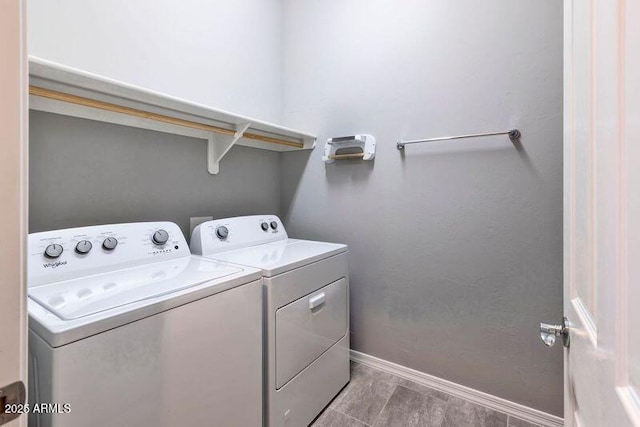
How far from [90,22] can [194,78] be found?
1.66 ft

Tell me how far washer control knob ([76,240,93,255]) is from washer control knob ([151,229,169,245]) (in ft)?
0.80

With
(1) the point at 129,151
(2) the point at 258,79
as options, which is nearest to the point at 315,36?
(2) the point at 258,79

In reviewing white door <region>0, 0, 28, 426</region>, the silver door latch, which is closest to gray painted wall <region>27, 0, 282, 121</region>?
white door <region>0, 0, 28, 426</region>

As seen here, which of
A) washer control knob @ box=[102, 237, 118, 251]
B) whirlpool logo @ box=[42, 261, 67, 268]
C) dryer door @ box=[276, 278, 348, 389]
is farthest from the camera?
dryer door @ box=[276, 278, 348, 389]

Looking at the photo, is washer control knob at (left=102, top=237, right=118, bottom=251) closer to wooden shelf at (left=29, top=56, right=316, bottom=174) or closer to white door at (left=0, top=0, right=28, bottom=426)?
wooden shelf at (left=29, top=56, right=316, bottom=174)

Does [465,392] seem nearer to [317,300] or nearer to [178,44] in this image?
[317,300]

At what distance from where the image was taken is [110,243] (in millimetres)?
1153

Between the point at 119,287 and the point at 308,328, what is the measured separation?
817mm

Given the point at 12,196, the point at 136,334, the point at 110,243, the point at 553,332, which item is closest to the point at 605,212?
the point at 553,332

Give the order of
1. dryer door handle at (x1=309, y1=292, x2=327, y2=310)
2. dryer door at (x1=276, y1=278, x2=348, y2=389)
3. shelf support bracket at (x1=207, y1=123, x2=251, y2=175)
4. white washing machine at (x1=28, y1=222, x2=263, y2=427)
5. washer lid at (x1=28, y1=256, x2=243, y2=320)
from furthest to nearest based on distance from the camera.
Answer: shelf support bracket at (x1=207, y1=123, x2=251, y2=175) → dryer door handle at (x1=309, y1=292, x2=327, y2=310) → dryer door at (x1=276, y1=278, x2=348, y2=389) → washer lid at (x1=28, y1=256, x2=243, y2=320) → white washing machine at (x1=28, y1=222, x2=263, y2=427)

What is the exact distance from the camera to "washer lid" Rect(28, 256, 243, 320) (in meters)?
0.79

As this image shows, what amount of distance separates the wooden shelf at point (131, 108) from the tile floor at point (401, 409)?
1569 millimetres

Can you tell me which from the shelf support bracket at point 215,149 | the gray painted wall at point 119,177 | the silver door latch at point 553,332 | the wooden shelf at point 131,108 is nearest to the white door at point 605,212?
the silver door latch at point 553,332

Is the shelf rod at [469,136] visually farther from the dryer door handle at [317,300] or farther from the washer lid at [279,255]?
the dryer door handle at [317,300]
